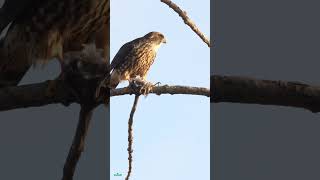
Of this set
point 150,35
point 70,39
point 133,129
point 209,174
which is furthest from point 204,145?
point 70,39

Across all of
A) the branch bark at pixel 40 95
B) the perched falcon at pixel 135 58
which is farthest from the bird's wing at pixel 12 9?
the perched falcon at pixel 135 58

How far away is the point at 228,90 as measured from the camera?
1.92m

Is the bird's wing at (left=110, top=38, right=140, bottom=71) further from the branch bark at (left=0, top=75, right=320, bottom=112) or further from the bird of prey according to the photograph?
the bird of prey

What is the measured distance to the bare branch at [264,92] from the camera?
1908 millimetres

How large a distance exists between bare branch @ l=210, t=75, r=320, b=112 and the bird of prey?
55.3 inches

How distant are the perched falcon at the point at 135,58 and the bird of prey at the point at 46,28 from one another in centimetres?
103

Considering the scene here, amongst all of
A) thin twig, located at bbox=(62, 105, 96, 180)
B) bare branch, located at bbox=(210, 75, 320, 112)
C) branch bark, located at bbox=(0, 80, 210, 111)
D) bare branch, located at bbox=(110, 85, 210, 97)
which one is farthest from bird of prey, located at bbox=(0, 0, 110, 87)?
bare branch, located at bbox=(210, 75, 320, 112)

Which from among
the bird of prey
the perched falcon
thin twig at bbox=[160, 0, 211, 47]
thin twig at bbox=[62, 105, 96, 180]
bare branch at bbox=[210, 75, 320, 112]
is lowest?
thin twig at bbox=[62, 105, 96, 180]

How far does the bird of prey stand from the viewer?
3.26 m

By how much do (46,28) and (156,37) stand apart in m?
1.43

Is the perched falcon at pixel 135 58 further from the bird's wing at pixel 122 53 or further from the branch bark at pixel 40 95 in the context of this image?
the branch bark at pixel 40 95

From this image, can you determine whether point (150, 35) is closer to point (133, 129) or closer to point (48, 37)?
point (133, 129)

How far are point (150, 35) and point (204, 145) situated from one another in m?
0.42

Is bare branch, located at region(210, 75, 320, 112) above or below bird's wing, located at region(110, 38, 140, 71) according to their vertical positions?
below
